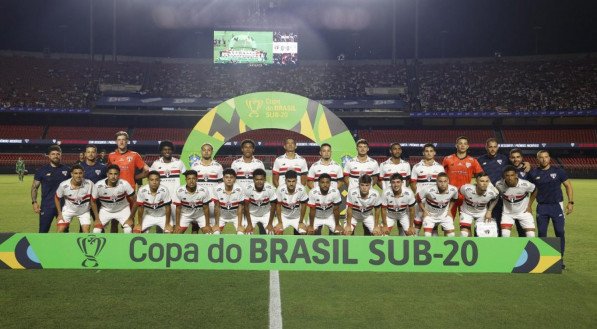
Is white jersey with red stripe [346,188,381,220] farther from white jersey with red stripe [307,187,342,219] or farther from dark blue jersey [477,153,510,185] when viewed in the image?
dark blue jersey [477,153,510,185]

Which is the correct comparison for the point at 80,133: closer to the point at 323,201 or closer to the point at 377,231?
the point at 323,201

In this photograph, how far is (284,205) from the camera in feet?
30.6

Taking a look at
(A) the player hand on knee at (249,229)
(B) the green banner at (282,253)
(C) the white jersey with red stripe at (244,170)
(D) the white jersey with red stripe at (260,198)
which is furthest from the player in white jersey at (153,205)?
(C) the white jersey with red stripe at (244,170)

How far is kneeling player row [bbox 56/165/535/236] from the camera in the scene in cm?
859

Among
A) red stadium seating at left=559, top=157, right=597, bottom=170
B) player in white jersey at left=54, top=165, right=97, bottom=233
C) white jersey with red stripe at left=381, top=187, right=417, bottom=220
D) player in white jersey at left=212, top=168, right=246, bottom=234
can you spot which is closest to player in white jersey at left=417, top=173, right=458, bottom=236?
white jersey with red stripe at left=381, top=187, right=417, bottom=220


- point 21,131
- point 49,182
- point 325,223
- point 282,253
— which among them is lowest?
point 282,253

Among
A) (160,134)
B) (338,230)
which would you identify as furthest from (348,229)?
(160,134)

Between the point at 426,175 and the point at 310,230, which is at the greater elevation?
the point at 426,175

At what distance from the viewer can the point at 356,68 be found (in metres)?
47.3

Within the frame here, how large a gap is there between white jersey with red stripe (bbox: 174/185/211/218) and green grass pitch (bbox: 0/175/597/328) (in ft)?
5.90

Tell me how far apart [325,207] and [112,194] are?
380 cm

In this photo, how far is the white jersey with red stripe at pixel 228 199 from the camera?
9.20m

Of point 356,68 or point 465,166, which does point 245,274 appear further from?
point 356,68

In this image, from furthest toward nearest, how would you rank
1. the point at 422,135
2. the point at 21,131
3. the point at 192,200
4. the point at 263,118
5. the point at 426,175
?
the point at 422,135, the point at 21,131, the point at 263,118, the point at 426,175, the point at 192,200
